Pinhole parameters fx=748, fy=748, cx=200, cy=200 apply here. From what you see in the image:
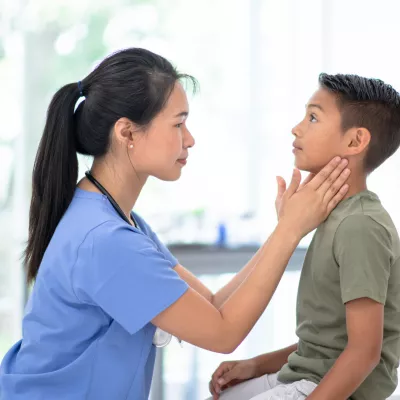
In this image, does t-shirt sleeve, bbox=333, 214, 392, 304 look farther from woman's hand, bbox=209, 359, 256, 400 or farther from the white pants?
woman's hand, bbox=209, 359, 256, 400

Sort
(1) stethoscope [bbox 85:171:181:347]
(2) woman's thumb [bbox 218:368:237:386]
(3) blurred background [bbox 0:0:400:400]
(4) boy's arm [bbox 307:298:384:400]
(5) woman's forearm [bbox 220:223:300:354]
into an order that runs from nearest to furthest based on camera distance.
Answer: (4) boy's arm [bbox 307:298:384:400] < (5) woman's forearm [bbox 220:223:300:354] < (1) stethoscope [bbox 85:171:181:347] < (2) woman's thumb [bbox 218:368:237:386] < (3) blurred background [bbox 0:0:400:400]

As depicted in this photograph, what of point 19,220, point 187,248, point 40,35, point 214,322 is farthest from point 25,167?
point 214,322

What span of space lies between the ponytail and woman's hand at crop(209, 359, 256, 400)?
50 centimetres

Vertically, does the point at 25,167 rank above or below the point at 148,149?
below

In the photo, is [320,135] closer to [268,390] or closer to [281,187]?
[281,187]

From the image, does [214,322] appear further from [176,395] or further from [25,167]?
[25,167]

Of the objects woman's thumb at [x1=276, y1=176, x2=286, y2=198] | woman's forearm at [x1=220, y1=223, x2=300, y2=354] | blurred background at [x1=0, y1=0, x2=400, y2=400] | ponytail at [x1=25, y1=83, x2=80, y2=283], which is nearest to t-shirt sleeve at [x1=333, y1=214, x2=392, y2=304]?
woman's forearm at [x1=220, y1=223, x2=300, y2=354]

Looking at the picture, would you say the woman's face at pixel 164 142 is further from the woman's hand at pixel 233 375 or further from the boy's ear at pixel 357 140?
the woman's hand at pixel 233 375

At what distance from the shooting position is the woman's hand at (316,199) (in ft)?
4.91

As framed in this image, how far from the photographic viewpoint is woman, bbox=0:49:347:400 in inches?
57.2

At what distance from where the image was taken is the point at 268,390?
1541mm

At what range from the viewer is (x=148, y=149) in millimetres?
1592

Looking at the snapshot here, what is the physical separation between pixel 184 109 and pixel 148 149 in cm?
12

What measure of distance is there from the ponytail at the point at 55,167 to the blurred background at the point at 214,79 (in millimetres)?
1473
